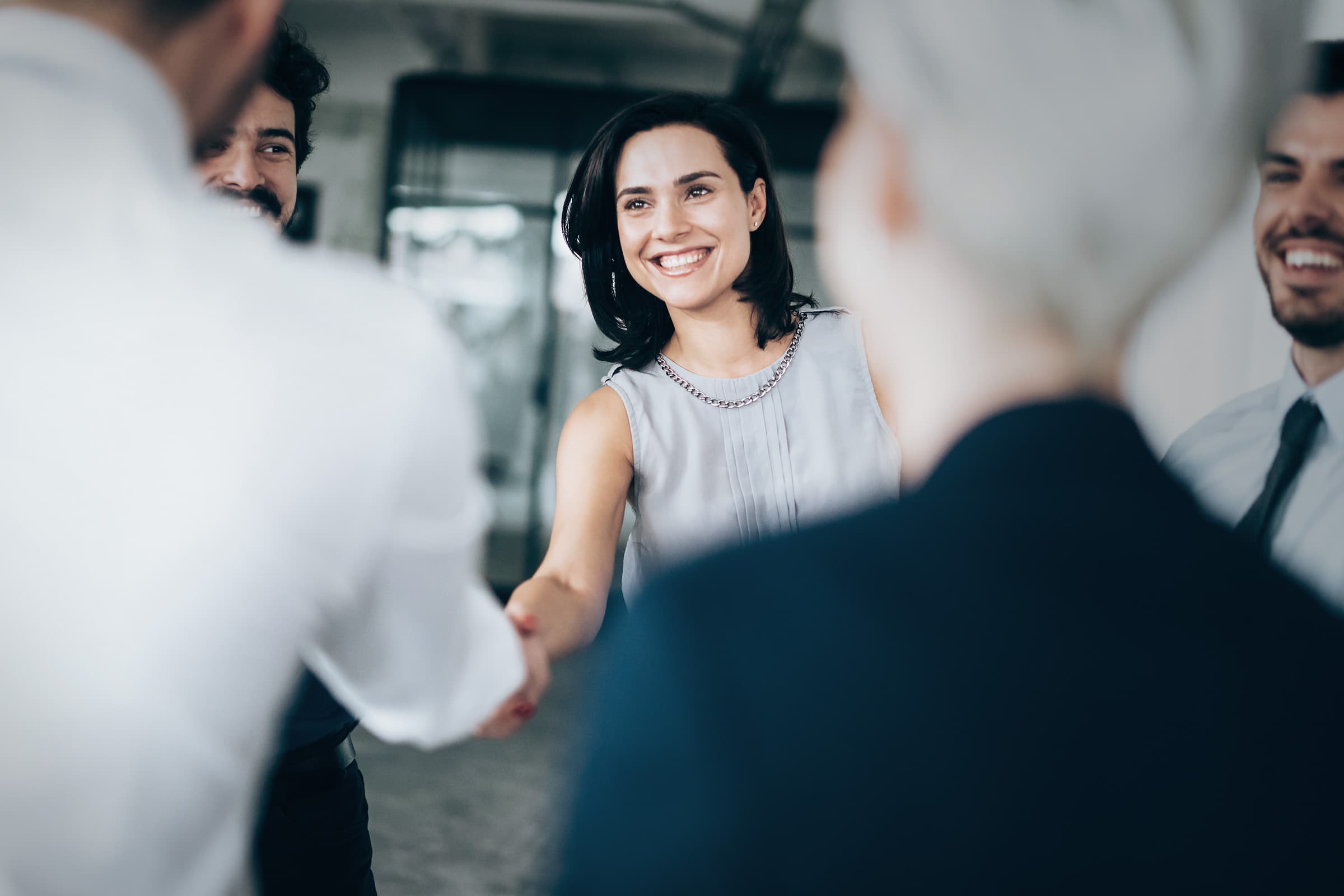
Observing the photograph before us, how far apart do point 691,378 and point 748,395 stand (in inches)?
3.7

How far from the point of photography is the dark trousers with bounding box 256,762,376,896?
4.27 ft

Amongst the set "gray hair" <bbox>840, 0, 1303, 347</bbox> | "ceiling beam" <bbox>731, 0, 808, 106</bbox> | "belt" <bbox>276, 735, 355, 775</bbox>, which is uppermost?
"ceiling beam" <bbox>731, 0, 808, 106</bbox>

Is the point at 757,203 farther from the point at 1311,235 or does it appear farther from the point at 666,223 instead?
the point at 1311,235

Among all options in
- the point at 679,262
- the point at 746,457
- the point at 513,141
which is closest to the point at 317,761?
the point at 746,457

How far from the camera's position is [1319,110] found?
1.07m

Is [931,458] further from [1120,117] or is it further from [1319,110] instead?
[1319,110]

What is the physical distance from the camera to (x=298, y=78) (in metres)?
1.57

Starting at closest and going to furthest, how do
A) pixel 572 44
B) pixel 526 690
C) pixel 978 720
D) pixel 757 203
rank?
pixel 978 720 < pixel 526 690 < pixel 757 203 < pixel 572 44

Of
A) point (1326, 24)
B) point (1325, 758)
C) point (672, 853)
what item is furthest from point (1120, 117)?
point (1326, 24)

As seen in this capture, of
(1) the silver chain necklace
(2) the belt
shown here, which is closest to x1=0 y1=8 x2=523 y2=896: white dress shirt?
(2) the belt

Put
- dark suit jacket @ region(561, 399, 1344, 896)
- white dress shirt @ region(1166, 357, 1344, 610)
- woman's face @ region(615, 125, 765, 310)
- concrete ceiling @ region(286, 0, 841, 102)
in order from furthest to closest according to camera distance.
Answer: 1. concrete ceiling @ region(286, 0, 841, 102)
2. woman's face @ region(615, 125, 765, 310)
3. white dress shirt @ region(1166, 357, 1344, 610)
4. dark suit jacket @ region(561, 399, 1344, 896)

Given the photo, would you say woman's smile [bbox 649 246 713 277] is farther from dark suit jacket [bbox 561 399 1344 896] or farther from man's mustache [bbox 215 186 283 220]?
dark suit jacket [bbox 561 399 1344 896]

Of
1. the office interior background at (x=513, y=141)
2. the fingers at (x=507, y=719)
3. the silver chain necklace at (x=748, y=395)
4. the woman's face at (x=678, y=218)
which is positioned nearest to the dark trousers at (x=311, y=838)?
the fingers at (x=507, y=719)

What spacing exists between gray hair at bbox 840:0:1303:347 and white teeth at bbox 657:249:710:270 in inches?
41.7
